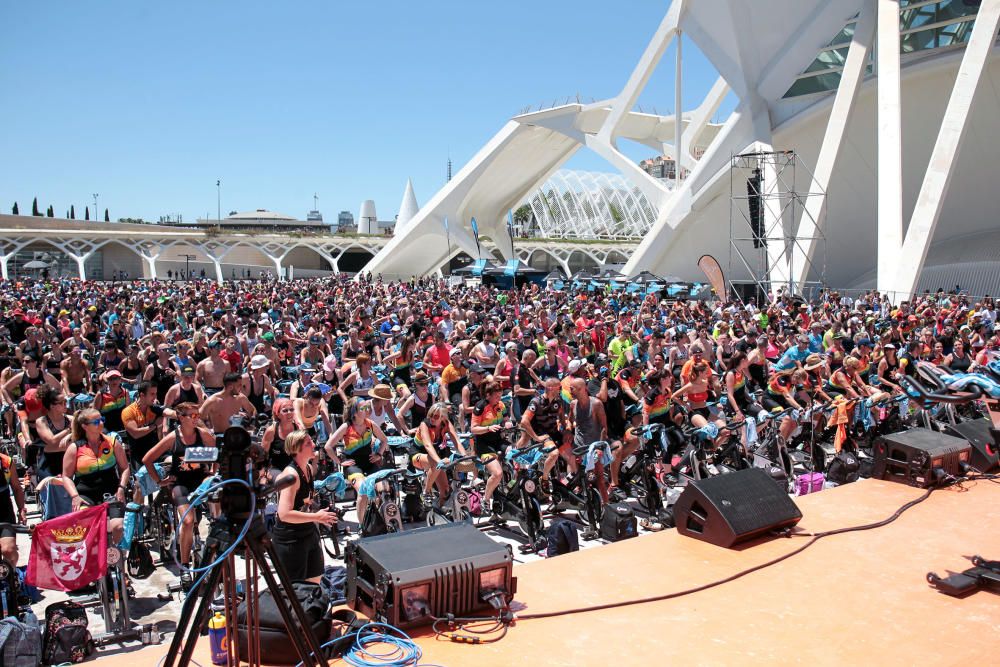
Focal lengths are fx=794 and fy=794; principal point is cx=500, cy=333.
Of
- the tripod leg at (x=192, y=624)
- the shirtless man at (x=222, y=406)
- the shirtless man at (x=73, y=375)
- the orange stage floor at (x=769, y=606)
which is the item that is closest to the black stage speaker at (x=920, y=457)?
the orange stage floor at (x=769, y=606)

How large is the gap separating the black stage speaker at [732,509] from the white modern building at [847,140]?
2169 centimetres

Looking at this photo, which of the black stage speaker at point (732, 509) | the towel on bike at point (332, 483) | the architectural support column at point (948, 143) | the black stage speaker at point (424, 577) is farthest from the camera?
the architectural support column at point (948, 143)

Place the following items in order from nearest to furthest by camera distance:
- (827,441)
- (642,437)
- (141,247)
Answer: (642,437)
(827,441)
(141,247)

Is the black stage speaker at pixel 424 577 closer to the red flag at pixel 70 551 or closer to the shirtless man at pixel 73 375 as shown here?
the red flag at pixel 70 551

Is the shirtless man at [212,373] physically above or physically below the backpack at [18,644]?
above

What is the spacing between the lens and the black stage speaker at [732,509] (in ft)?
17.5

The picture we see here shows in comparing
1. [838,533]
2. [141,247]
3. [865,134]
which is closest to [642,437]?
[838,533]

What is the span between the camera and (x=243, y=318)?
1669 centimetres

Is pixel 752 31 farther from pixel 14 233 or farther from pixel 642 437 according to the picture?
pixel 14 233

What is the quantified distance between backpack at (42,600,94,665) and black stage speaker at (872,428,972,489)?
632 centimetres

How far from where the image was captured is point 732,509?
17.8ft

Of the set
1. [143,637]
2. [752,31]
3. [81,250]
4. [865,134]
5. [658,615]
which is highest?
[752,31]

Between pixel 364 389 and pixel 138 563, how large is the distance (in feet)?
10.2

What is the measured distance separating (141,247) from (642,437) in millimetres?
57172
